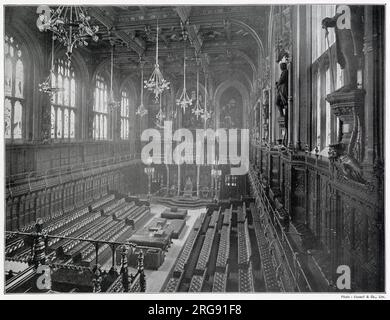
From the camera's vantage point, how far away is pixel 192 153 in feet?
71.6

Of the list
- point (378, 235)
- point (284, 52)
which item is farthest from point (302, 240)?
point (284, 52)

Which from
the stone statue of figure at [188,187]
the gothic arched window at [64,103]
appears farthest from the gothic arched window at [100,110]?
the stone statue of figure at [188,187]

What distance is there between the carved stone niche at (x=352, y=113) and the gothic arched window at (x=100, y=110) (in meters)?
15.1

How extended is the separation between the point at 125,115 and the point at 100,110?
10.9 feet

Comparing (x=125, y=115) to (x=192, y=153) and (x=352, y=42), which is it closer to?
(x=192, y=153)

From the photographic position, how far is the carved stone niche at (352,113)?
247 cm

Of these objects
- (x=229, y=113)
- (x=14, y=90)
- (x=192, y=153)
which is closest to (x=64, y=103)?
(x=14, y=90)

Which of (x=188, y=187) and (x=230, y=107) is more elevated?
(x=230, y=107)

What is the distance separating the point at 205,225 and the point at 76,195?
256 inches

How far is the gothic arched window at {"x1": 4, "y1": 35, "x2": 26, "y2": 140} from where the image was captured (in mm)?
10094

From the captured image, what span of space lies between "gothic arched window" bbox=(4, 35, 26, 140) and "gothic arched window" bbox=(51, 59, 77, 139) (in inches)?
71.4

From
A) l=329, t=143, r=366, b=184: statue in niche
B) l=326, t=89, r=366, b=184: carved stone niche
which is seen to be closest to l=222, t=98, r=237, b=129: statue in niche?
l=329, t=143, r=366, b=184: statue in niche

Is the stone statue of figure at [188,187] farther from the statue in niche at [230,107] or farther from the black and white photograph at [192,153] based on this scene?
the statue in niche at [230,107]
